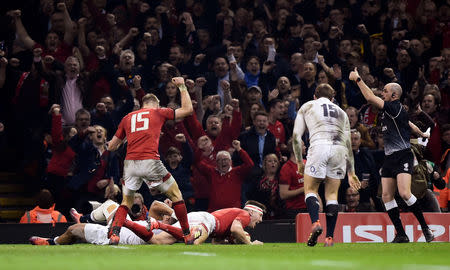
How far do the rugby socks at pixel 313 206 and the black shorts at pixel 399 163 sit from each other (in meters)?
1.80

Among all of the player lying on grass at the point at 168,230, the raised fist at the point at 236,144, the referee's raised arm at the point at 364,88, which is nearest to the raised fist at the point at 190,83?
the raised fist at the point at 236,144

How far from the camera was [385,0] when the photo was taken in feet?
68.3

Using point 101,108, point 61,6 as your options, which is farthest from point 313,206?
point 61,6

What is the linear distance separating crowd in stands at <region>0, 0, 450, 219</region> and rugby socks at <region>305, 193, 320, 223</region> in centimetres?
341

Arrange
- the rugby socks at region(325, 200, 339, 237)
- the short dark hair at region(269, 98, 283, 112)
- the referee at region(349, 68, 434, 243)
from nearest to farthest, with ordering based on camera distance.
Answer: the rugby socks at region(325, 200, 339, 237) → the referee at region(349, 68, 434, 243) → the short dark hair at region(269, 98, 283, 112)

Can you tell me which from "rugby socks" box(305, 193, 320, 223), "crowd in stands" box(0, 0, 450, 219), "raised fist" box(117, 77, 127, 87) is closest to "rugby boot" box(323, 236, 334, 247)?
"rugby socks" box(305, 193, 320, 223)

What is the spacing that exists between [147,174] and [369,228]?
4.39 m

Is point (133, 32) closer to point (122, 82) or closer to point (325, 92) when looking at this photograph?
point (122, 82)

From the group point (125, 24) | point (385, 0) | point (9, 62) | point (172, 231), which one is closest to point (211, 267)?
point (172, 231)

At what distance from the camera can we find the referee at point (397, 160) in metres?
11.7

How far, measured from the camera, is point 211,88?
16750mm

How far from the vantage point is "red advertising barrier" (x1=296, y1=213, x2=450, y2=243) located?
521 inches

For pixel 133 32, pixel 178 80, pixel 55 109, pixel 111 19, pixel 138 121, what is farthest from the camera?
pixel 111 19

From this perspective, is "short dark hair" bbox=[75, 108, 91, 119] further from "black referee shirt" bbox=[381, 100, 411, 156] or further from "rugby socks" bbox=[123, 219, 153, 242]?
"black referee shirt" bbox=[381, 100, 411, 156]
